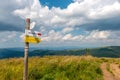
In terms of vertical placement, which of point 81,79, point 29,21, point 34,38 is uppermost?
point 29,21

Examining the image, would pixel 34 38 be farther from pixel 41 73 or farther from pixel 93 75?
pixel 93 75

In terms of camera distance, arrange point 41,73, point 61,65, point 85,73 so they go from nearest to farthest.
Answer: point 41,73 → point 85,73 → point 61,65

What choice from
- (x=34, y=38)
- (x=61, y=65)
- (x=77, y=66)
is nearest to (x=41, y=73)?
(x=61, y=65)

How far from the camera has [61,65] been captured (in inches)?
854

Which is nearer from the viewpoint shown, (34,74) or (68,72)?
(34,74)

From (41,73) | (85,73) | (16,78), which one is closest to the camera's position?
(16,78)

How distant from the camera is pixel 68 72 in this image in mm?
19328

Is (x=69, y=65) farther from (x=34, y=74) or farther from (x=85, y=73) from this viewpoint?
(x=34, y=74)

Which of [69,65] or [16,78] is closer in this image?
[16,78]

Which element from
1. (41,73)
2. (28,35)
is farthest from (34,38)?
(41,73)

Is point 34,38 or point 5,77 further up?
point 34,38

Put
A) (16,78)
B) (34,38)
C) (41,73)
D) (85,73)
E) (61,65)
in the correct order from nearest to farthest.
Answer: (34,38), (16,78), (41,73), (85,73), (61,65)

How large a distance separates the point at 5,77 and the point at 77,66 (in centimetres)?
783

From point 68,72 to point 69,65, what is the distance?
3.11 meters
